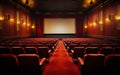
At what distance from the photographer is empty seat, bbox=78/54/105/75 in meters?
2.97

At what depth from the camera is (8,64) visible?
282cm

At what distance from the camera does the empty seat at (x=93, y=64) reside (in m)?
2.97

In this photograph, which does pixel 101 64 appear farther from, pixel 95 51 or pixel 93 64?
pixel 95 51

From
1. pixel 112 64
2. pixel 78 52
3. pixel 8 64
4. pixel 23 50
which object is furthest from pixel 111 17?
pixel 8 64

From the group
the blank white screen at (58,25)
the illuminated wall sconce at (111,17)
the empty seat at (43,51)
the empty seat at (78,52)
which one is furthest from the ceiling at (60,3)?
the empty seat at (78,52)

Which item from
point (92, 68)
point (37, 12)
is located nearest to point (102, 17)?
point (37, 12)

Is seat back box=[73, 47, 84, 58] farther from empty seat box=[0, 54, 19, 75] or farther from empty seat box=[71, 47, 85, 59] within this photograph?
empty seat box=[0, 54, 19, 75]

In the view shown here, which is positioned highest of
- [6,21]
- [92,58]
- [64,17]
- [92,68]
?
[64,17]

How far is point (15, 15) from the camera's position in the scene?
1638 cm

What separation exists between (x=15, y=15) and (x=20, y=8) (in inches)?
88.7

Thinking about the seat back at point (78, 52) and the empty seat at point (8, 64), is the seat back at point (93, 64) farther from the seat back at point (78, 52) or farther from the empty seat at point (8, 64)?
the seat back at point (78, 52)

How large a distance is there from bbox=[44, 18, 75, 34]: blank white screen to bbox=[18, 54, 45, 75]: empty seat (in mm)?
24007

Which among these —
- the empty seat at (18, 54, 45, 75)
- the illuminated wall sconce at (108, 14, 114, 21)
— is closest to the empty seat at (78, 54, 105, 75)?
the empty seat at (18, 54, 45, 75)

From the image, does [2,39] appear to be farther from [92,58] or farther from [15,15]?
[92,58]
